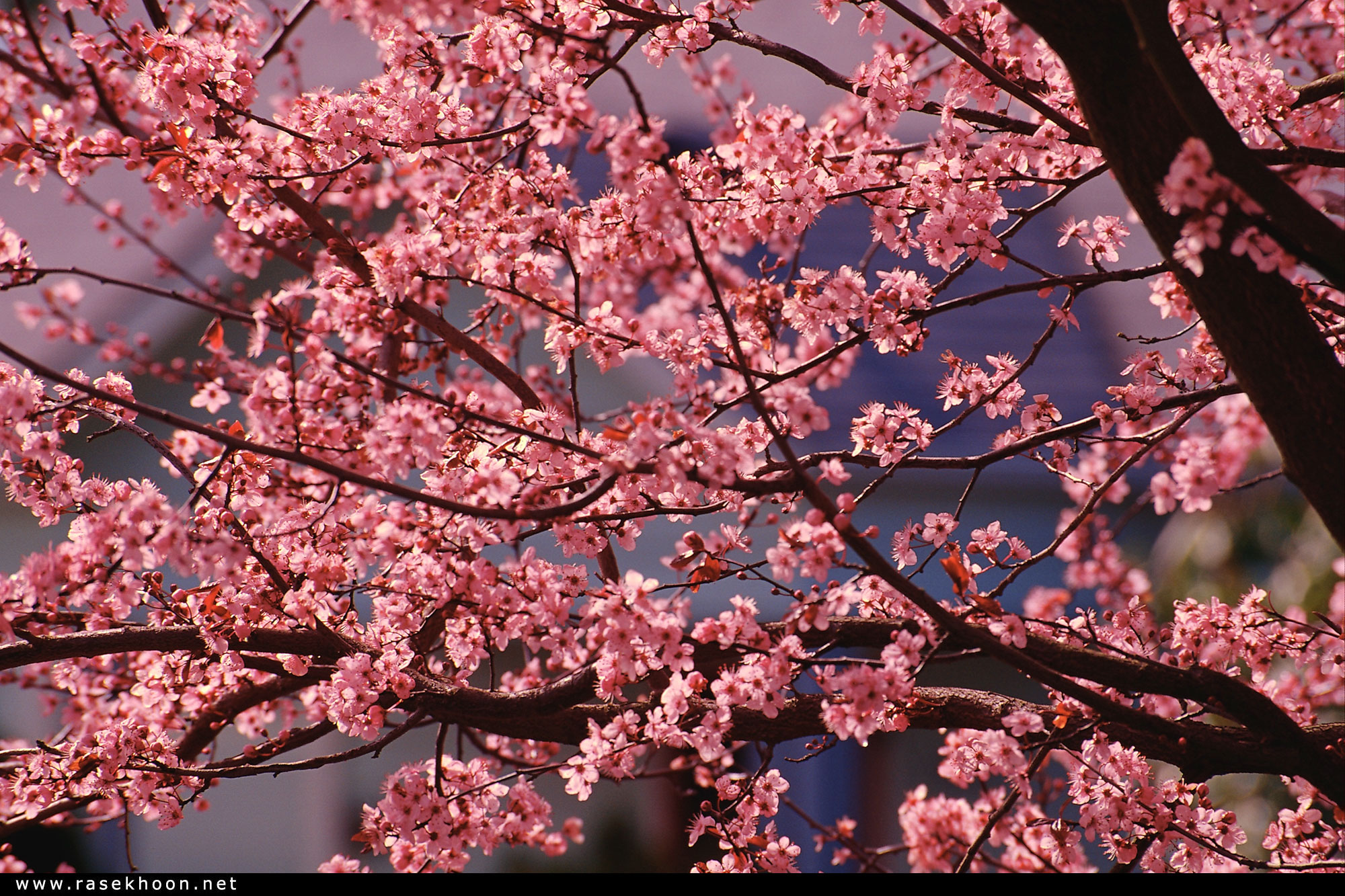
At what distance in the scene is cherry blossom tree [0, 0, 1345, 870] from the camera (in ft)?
8.16

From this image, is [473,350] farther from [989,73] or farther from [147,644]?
[989,73]

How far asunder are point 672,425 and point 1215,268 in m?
1.45

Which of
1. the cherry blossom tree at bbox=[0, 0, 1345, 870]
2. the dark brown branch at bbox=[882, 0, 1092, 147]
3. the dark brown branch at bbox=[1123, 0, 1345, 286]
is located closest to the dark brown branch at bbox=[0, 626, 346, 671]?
the cherry blossom tree at bbox=[0, 0, 1345, 870]

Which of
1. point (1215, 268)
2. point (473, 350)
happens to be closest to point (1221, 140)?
point (1215, 268)

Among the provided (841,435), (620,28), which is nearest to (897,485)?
(841,435)

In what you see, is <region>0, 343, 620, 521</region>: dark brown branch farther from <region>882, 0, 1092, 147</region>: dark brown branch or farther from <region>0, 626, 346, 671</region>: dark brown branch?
<region>882, 0, 1092, 147</region>: dark brown branch

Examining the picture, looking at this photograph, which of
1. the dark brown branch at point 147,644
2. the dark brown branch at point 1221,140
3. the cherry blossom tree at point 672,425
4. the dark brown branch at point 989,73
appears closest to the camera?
the dark brown branch at point 1221,140

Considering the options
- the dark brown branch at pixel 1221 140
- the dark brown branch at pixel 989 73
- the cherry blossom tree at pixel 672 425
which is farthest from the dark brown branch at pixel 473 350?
the dark brown branch at pixel 1221 140

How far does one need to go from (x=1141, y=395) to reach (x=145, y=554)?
3254mm

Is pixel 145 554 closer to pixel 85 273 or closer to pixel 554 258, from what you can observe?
pixel 85 273

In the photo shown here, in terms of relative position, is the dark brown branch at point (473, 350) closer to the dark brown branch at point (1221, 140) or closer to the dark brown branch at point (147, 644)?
the dark brown branch at point (147, 644)

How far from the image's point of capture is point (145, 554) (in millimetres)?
2723

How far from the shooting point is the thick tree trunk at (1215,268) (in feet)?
7.56

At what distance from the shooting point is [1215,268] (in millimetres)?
2320
